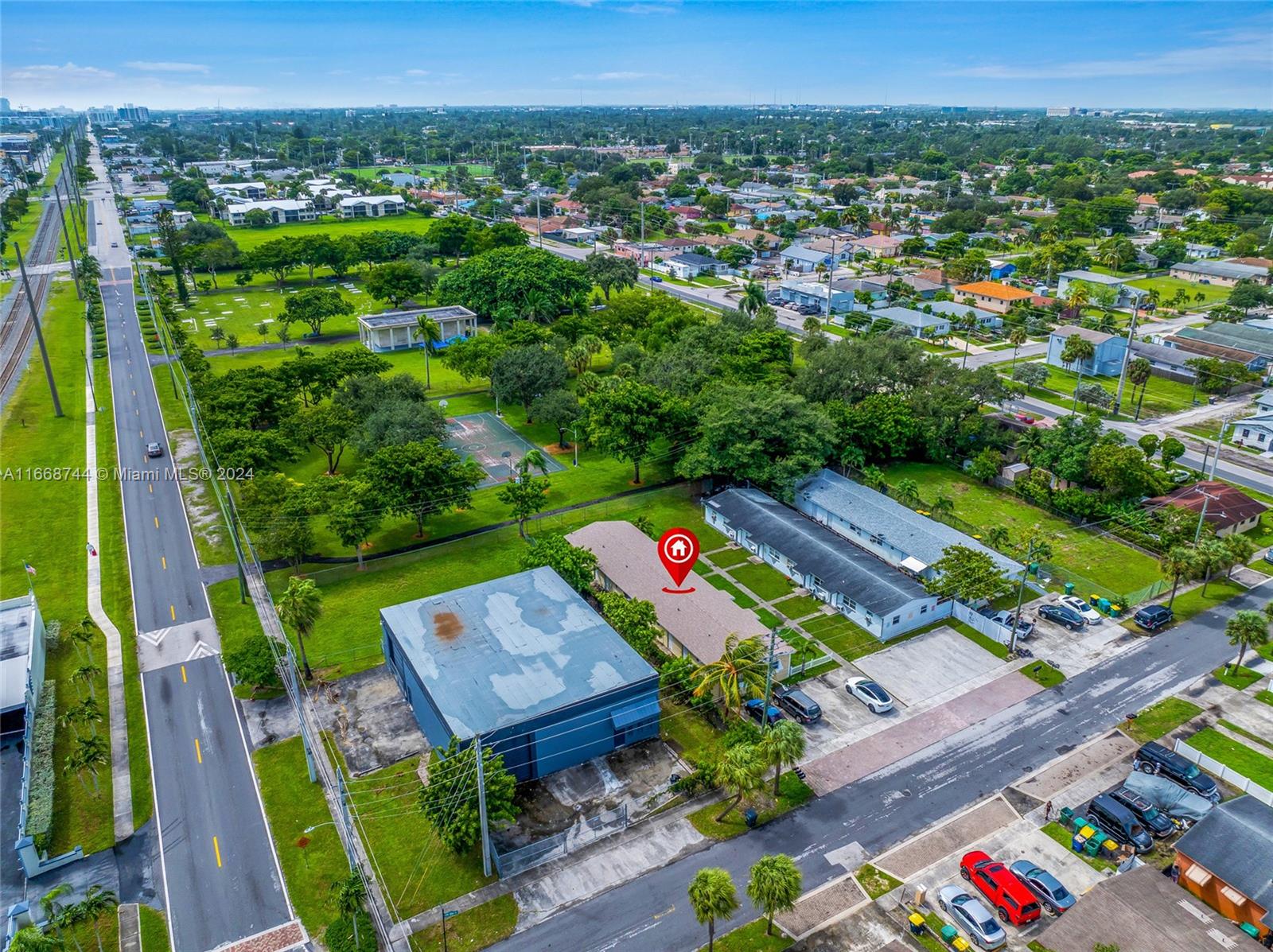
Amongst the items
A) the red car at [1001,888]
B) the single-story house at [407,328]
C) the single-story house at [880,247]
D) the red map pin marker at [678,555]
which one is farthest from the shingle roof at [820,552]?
the single-story house at [880,247]

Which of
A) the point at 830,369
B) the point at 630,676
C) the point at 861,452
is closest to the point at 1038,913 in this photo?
the point at 630,676

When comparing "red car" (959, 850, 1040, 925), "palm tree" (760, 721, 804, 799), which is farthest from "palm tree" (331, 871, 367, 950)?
"red car" (959, 850, 1040, 925)

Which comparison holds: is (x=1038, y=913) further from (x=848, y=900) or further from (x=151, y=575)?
(x=151, y=575)

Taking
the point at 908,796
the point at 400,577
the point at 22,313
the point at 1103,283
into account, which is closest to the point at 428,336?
the point at 400,577

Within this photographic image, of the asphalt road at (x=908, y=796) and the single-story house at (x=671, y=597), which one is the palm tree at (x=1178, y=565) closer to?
the asphalt road at (x=908, y=796)

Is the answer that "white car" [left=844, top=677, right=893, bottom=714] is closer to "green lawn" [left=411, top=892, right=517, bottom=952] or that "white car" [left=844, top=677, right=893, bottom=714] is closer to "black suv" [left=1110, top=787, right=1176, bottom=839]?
"black suv" [left=1110, top=787, right=1176, bottom=839]

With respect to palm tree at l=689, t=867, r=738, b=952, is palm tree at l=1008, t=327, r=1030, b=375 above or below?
above
